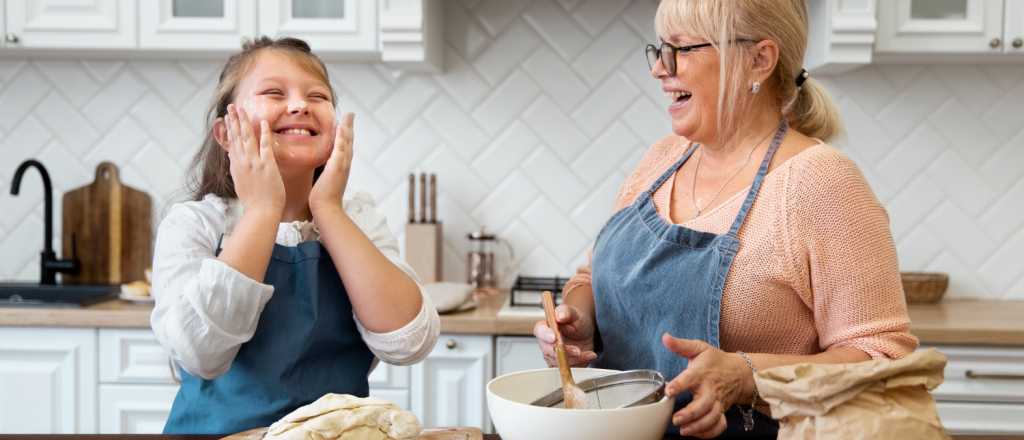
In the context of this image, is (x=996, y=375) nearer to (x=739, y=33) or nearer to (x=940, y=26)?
(x=940, y=26)

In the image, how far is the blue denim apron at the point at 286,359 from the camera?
125 cm

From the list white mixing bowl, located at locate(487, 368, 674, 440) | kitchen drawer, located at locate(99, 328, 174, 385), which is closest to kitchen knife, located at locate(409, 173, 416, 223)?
kitchen drawer, located at locate(99, 328, 174, 385)

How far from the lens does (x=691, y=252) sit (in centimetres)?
130

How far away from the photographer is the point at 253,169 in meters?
1.21

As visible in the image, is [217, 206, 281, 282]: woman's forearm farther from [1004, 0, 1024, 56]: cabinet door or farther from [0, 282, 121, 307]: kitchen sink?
[1004, 0, 1024, 56]: cabinet door

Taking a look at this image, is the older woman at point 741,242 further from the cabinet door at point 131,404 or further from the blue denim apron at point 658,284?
the cabinet door at point 131,404

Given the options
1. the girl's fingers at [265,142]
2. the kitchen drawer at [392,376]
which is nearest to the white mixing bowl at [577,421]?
the girl's fingers at [265,142]

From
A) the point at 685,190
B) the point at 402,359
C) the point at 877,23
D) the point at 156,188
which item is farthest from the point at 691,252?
the point at 156,188

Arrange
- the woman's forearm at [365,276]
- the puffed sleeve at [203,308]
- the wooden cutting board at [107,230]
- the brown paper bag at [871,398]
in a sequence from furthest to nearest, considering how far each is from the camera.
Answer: the wooden cutting board at [107,230], the woman's forearm at [365,276], the puffed sleeve at [203,308], the brown paper bag at [871,398]

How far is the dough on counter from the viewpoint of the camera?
2.99 ft

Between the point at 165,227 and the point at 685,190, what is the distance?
81 cm

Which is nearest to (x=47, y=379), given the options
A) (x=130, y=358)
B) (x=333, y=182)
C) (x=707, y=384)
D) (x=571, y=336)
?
(x=130, y=358)

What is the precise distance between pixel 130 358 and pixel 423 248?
0.84 meters

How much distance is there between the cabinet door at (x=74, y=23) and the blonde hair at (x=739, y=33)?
1.65 meters
